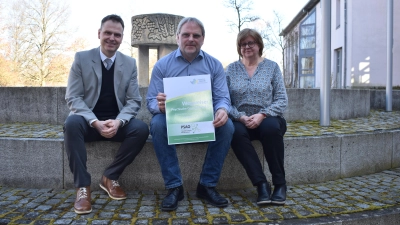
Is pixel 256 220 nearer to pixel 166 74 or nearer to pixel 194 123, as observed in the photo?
pixel 194 123

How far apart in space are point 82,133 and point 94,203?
25.5 inches

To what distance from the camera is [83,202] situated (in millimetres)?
3166

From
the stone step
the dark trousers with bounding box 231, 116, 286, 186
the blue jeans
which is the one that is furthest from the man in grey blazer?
the dark trousers with bounding box 231, 116, 286, 186

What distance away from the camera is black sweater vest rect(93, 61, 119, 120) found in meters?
3.69

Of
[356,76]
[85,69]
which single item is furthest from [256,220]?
[356,76]

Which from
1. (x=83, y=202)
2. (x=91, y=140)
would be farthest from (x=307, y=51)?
(x=83, y=202)

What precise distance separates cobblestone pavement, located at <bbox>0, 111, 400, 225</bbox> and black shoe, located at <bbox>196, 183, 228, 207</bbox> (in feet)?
0.19

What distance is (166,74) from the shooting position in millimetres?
3670

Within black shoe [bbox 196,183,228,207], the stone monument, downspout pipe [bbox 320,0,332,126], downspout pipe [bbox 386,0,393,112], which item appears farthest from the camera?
the stone monument

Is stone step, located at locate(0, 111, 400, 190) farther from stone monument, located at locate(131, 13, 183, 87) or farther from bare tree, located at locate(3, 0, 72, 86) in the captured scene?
bare tree, located at locate(3, 0, 72, 86)

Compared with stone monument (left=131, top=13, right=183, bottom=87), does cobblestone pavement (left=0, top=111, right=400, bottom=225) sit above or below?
below

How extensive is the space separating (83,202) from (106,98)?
104 cm

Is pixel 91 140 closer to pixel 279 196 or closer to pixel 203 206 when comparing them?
pixel 203 206

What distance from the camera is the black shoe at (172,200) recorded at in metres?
3.24
